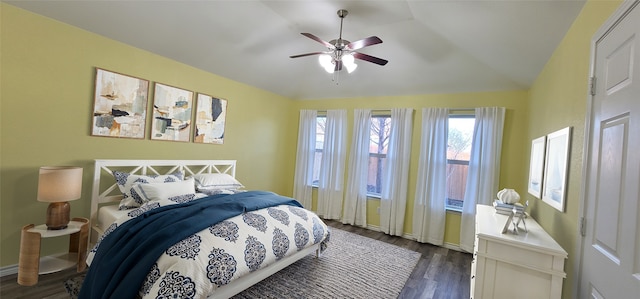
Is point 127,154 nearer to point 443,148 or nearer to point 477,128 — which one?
point 443,148

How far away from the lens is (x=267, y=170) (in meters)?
5.18

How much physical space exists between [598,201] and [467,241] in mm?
2803

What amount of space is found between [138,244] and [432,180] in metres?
3.76

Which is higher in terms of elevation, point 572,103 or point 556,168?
point 572,103

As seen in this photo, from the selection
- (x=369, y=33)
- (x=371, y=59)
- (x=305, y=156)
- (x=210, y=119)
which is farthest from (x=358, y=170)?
(x=210, y=119)

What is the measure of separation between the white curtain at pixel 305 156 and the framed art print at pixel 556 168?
3.71 meters

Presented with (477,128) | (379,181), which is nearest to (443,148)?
(477,128)

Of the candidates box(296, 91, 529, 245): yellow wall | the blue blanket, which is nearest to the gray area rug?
the blue blanket

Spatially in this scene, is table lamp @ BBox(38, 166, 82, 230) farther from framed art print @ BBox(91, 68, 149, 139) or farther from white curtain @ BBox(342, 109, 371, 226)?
white curtain @ BBox(342, 109, 371, 226)

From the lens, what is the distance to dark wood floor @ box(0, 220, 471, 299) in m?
2.19

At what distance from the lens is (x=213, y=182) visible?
143 inches

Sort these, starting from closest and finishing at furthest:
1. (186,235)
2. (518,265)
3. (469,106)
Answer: (518,265), (186,235), (469,106)

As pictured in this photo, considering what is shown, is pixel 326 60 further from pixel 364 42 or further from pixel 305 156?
pixel 305 156

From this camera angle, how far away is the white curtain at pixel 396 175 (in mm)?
4234
